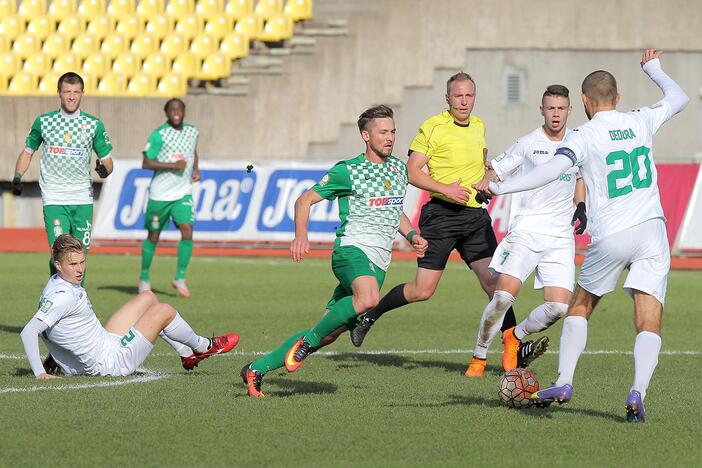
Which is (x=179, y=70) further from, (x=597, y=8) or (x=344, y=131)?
(x=597, y=8)

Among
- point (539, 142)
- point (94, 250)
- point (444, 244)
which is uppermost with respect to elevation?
point (539, 142)

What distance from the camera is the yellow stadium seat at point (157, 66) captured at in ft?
89.6

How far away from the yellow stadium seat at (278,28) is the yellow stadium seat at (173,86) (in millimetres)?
2037

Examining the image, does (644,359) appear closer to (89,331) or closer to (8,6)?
(89,331)

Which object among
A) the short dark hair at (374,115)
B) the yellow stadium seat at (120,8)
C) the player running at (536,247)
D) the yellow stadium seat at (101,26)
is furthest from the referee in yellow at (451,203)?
the yellow stadium seat at (120,8)

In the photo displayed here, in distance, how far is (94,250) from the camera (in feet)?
75.1

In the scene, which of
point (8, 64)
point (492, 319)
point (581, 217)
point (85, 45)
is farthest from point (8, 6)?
point (581, 217)

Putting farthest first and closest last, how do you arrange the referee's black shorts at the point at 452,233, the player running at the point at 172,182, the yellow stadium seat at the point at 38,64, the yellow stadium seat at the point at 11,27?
the yellow stadium seat at the point at 11,27 < the yellow stadium seat at the point at 38,64 < the player running at the point at 172,182 < the referee's black shorts at the point at 452,233

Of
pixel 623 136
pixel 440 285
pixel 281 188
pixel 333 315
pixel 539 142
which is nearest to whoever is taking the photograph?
pixel 623 136

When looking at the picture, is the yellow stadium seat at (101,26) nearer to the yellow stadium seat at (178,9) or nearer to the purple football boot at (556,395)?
the yellow stadium seat at (178,9)

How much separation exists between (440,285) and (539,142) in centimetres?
776

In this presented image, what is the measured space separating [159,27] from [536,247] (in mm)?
19426

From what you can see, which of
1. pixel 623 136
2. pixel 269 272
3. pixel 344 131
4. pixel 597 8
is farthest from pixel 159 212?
pixel 597 8

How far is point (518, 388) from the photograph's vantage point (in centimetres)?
774
